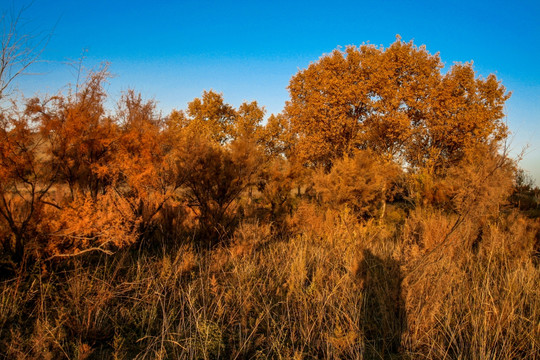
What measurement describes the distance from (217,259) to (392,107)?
459 inches

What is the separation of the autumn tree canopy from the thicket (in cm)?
234

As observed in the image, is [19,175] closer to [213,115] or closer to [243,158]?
[243,158]

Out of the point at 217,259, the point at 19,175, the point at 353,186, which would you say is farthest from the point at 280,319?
the point at 353,186

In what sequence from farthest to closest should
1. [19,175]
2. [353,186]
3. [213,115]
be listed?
1. [213,115]
2. [353,186]
3. [19,175]

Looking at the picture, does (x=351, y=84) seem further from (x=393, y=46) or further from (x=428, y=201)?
(x=428, y=201)

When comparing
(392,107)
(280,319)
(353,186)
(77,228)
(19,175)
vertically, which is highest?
(392,107)

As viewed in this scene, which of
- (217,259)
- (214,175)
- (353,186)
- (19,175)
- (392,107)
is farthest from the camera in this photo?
(392,107)

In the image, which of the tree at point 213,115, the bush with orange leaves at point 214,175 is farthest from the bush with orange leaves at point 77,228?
the tree at point 213,115

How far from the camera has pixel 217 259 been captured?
487 centimetres

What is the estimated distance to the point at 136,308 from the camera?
342cm

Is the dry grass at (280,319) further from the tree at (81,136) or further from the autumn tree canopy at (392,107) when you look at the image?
the autumn tree canopy at (392,107)

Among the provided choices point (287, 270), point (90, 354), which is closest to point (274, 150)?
point (287, 270)

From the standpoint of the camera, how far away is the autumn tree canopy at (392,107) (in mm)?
13094

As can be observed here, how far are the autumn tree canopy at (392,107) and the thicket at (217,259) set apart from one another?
7.68 feet
